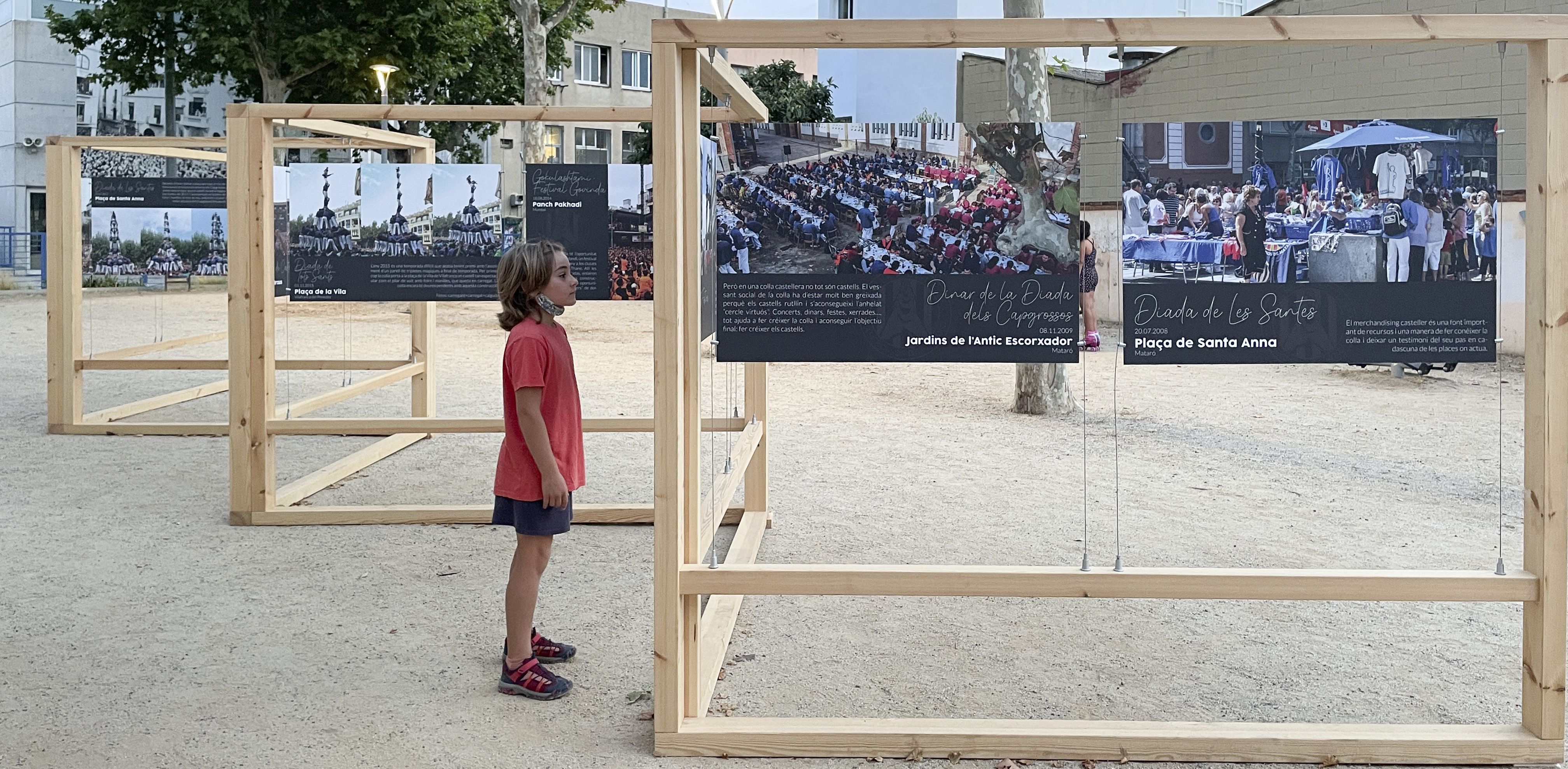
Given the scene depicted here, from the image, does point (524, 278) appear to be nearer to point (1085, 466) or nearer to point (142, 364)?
point (1085, 466)

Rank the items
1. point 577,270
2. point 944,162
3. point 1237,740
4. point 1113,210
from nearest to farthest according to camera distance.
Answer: point 1237,740 → point 944,162 → point 577,270 → point 1113,210

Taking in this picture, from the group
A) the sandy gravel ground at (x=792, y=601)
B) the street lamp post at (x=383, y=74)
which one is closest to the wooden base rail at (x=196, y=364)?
the sandy gravel ground at (x=792, y=601)

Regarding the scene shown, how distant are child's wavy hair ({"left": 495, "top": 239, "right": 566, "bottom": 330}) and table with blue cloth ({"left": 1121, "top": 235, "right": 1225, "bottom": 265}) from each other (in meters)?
1.77

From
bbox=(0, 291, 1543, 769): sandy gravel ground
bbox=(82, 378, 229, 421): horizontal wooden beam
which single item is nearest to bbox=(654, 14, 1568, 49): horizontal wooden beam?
bbox=(0, 291, 1543, 769): sandy gravel ground

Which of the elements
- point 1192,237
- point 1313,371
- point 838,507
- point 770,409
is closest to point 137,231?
point 770,409

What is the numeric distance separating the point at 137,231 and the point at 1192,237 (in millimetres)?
9883

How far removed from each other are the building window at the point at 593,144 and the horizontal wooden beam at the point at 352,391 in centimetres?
3689

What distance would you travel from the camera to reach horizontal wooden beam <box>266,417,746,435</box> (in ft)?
24.1

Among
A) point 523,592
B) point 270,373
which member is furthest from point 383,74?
point 523,592

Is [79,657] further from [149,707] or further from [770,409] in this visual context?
[770,409]

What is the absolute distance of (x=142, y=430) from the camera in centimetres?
1091

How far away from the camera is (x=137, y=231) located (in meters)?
11.5

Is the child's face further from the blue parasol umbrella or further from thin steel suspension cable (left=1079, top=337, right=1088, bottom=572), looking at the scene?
the blue parasol umbrella

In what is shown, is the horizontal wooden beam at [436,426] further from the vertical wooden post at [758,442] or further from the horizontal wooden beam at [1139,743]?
the horizontal wooden beam at [1139,743]
